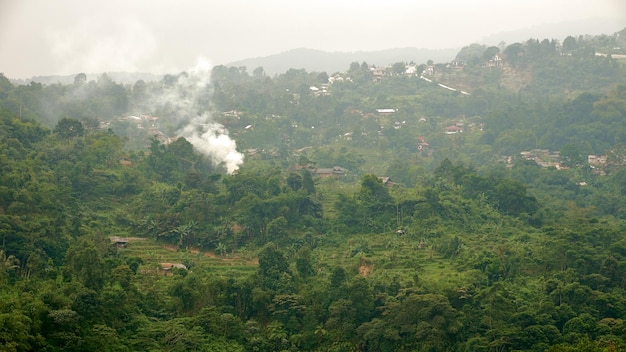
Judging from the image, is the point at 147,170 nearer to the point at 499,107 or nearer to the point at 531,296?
the point at 531,296

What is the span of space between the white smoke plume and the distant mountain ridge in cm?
5225

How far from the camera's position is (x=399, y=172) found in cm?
4141

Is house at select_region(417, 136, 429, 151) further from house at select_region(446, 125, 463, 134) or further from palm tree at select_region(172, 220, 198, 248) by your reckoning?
palm tree at select_region(172, 220, 198, 248)

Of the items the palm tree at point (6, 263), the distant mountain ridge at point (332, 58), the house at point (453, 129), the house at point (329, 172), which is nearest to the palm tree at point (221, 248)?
the palm tree at point (6, 263)

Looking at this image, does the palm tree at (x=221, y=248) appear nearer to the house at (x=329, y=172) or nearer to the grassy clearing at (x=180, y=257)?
the grassy clearing at (x=180, y=257)

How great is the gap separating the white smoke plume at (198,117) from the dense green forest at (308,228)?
28 cm

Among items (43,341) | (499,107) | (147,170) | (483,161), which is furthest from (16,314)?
(499,107)

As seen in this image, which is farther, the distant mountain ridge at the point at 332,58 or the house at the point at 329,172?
the distant mountain ridge at the point at 332,58

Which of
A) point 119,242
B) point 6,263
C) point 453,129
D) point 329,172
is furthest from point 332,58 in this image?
point 6,263

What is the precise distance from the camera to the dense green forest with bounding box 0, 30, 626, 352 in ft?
68.8

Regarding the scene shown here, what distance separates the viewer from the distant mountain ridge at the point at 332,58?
112 meters

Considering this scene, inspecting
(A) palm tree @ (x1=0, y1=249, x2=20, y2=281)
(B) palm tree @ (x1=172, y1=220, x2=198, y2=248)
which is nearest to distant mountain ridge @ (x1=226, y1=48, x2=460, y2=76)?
(B) palm tree @ (x1=172, y1=220, x2=198, y2=248)

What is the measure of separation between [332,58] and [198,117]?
246ft

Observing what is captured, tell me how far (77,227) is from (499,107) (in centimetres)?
3541
